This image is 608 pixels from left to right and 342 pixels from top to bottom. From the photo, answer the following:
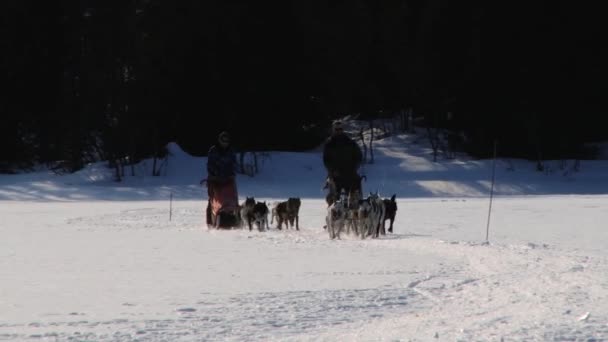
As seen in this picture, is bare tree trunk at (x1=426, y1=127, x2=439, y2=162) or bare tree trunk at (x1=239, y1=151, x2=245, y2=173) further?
bare tree trunk at (x1=426, y1=127, x2=439, y2=162)

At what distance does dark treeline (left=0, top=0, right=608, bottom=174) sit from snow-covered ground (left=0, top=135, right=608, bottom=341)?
40.9 feet

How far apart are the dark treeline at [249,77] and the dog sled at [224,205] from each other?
55.9 feet

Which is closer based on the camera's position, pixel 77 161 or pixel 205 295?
pixel 205 295

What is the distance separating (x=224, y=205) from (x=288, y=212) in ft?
3.38

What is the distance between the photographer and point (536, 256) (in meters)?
13.4

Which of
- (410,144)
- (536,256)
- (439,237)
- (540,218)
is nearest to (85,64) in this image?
(410,144)

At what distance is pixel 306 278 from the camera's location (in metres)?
11.3

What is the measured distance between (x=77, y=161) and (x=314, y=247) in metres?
24.3

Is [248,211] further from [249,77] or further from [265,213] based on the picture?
[249,77]

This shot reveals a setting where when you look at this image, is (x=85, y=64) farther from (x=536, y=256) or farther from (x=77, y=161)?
(x=536, y=256)

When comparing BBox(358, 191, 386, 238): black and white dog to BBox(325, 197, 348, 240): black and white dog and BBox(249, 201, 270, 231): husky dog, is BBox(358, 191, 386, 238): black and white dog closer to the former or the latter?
BBox(325, 197, 348, 240): black and white dog

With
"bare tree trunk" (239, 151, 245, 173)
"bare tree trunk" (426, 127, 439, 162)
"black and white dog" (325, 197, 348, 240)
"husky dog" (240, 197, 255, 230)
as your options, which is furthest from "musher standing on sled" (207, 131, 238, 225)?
"bare tree trunk" (426, 127, 439, 162)

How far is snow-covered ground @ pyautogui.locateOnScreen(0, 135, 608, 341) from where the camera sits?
818 cm

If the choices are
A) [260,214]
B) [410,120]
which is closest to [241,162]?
[410,120]
